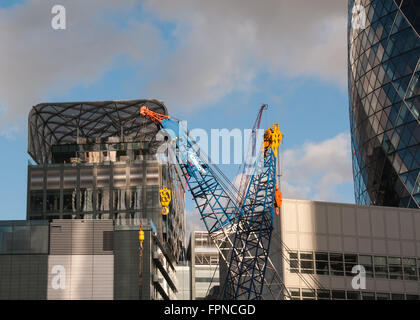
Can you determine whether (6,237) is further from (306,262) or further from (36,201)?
(306,262)

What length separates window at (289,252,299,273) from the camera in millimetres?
73250

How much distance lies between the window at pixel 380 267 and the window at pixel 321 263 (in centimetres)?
582

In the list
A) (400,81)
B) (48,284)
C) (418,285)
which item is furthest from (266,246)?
(400,81)

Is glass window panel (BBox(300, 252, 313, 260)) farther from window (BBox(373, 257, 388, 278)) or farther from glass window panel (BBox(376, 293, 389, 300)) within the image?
glass window panel (BBox(376, 293, 389, 300))

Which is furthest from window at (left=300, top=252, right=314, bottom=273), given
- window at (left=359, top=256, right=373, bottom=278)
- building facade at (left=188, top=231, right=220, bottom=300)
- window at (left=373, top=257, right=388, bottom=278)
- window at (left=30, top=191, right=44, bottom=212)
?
building facade at (left=188, top=231, right=220, bottom=300)

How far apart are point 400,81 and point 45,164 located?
205 ft

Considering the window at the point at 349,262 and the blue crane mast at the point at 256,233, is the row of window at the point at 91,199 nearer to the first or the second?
the blue crane mast at the point at 256,233

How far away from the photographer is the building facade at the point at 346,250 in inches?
2894

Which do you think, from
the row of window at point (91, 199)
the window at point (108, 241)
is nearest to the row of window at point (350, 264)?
the window at point (108, 241)

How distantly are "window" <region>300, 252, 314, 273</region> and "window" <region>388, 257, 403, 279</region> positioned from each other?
9.10 meters

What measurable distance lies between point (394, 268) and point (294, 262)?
452 inches

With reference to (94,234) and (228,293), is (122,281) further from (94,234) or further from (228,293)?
(228,293)

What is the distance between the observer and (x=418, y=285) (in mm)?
77312
